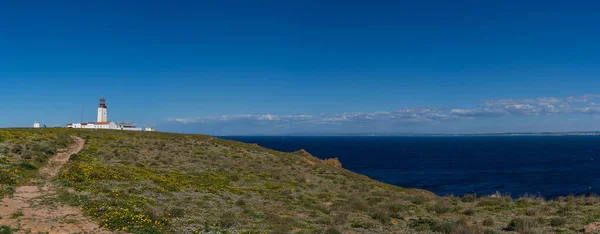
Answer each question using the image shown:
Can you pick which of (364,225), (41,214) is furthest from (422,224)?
(41,214)

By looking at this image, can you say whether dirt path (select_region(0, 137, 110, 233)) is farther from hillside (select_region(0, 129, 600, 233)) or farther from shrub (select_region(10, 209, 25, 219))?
hillside (select_region(0, 129, 600, 233))

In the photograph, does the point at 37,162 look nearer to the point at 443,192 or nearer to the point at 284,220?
the point at 284,220

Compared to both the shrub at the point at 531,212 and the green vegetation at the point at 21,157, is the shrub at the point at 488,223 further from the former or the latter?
the green vegetation at the point at 21,157

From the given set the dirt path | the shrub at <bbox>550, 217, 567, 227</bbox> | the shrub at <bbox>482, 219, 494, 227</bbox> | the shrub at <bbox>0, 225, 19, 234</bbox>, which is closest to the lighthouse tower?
the dirt path

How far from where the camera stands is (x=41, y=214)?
58.0 feet

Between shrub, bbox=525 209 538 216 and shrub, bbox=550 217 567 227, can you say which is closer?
shrub, bbox=550 217 567 227

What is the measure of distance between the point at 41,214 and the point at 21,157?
22.2m

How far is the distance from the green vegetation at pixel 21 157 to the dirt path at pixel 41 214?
1.44 meters

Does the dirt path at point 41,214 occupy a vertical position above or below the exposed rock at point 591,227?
above

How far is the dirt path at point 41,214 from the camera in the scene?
51.9 ft

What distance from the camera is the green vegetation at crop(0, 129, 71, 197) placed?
80.8 ft

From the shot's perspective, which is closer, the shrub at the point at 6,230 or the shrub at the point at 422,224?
A: the shrub at the point at 6,230

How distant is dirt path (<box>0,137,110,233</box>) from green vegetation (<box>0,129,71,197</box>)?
144 cm

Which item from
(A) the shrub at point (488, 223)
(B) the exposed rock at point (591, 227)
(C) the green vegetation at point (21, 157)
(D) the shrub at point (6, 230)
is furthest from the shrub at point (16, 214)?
(B) the exposed rock at point (591, 227)
